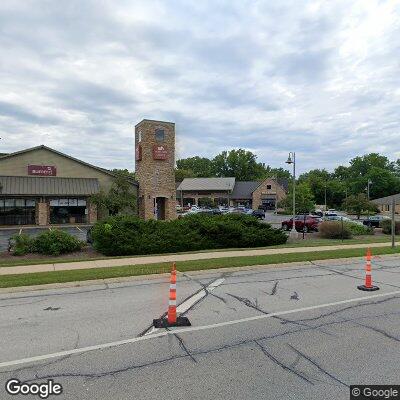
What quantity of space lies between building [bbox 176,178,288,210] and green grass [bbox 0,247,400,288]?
68221 millimetres

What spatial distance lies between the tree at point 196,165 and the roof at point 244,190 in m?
34.1

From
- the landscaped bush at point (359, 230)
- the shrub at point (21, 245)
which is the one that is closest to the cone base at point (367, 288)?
the shrub at point (21, 245)

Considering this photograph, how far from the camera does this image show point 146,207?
36625 mm

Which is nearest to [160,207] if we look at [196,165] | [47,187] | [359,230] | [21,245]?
[47,187]

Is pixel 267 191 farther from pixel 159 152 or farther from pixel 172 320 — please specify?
pixel 172 320

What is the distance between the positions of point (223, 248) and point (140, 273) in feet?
25.7

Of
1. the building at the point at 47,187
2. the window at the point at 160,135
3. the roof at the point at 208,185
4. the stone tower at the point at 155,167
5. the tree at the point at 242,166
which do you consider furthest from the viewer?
the tree at the point at 242,166

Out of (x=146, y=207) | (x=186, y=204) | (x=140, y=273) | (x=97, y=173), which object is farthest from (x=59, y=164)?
(x=186, y=204)

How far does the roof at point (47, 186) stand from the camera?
34.4m

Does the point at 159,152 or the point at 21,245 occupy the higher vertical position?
the point at 159,152

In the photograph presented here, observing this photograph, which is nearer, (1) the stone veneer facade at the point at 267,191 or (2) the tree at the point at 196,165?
(1) the stone veneer facade at the point at 267,191

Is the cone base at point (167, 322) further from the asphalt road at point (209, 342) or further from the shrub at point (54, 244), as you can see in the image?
the shrub at point (54, 244)

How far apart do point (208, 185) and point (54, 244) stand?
7393 centimetres

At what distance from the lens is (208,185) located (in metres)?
89.1
